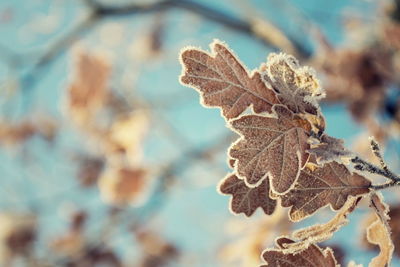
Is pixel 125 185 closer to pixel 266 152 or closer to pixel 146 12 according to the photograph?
pixel 146 12

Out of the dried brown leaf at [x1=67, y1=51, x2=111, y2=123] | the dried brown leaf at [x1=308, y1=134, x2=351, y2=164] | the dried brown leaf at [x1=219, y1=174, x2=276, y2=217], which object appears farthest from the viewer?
the dried brown leaf at [x1=67, y1=51, x2=111, y2=123]

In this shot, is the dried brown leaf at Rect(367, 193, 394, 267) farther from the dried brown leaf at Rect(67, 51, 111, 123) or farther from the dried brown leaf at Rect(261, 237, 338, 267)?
the dried brown leaf at Rect(67, 51, 111, 123)

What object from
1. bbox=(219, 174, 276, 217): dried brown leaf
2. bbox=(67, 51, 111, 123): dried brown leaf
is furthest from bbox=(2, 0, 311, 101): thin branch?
bbox=(219, 174, 276, 217): dried brown leaf

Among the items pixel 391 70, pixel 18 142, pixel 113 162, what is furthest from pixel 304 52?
pixel 18 142

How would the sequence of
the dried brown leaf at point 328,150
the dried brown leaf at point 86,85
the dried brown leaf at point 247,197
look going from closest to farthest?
the dried brown leaf at point 328,150 < the dried brown leaf at point 247,197 < the dried brown leaf at point 86,85

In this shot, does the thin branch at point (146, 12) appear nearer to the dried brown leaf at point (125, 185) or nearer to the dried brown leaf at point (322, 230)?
the dried brown leaf at point (125, 185)

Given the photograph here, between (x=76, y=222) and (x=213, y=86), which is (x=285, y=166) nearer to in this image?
(x=213, y=86)

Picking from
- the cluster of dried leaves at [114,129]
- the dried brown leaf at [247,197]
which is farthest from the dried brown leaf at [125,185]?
the dried brown leaf at [247,197]

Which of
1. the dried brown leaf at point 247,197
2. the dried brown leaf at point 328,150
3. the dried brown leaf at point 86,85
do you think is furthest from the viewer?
the dried brown leaf at point 86,85

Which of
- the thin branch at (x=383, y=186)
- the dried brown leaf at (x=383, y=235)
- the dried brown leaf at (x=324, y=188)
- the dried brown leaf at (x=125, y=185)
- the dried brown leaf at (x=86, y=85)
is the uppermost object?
the dried brown leaf at (x=86, y=85)
